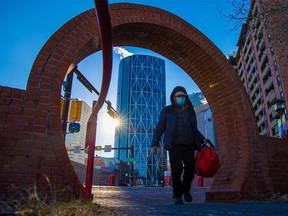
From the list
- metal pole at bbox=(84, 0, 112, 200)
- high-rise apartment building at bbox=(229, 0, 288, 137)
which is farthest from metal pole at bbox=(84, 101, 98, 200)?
high-rise apartment building at bbox=(229, 0, 288, 137)

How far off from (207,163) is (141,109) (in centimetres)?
Result: 8370

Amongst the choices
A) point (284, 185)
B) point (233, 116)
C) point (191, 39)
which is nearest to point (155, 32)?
point (191, 39)

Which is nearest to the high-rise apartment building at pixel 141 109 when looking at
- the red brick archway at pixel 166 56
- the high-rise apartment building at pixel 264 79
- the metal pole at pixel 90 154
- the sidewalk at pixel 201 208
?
the high-rise apartment building at pixel 264 79

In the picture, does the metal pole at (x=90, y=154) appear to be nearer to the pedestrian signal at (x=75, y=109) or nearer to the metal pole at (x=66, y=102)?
the pedestrian signal at (x=75, y=109)

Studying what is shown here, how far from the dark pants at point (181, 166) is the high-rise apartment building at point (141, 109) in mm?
78072

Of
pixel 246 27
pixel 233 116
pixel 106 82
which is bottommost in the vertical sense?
pixel 106 82

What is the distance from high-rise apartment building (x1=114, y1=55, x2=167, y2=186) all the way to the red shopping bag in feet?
257

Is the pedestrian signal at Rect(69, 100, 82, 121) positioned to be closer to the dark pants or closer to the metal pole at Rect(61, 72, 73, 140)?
the metal pole at Rect(61, 72, 73, 140)

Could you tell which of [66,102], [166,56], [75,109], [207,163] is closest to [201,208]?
[207,163]

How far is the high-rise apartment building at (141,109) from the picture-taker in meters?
84.5

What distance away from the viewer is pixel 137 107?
87.4 metres

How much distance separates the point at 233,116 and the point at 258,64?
3949 centimetres

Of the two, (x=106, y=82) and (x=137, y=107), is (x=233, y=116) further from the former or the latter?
(x=137, y=107)

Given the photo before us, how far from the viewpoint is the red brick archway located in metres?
3.38
